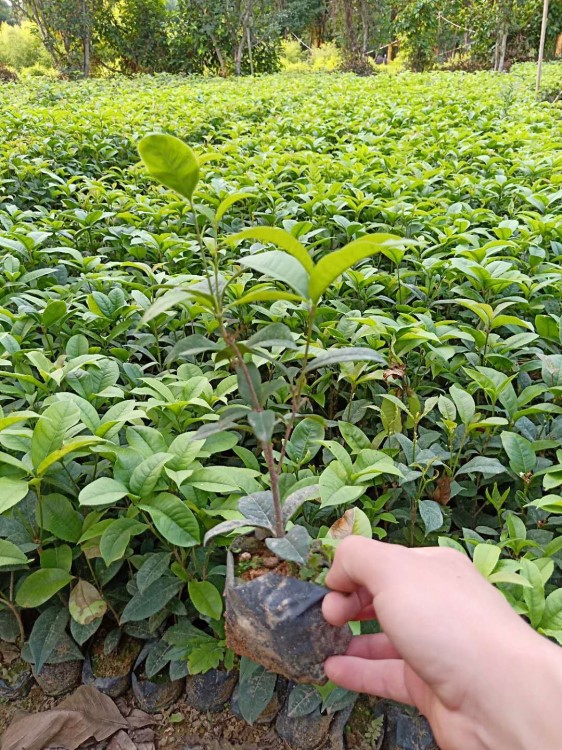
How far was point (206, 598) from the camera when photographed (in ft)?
4.41

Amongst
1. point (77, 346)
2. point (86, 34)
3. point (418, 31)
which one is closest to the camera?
point (77, 346)

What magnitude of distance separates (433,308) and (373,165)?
197cm

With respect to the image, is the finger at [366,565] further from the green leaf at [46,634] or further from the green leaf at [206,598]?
the green leaf at [46,634]

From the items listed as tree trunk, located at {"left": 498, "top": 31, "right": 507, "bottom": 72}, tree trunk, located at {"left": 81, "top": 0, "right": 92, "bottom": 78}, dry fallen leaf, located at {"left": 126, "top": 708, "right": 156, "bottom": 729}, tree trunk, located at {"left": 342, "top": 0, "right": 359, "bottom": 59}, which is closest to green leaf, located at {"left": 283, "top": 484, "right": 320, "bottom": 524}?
dry fallen leaf, located at {"left": 126, "top": 708, "right": 156, "bottom": 729}

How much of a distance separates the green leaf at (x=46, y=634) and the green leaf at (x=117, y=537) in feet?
0.95

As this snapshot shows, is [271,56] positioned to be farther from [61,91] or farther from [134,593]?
[134,593]

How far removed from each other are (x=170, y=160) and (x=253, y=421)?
38cm

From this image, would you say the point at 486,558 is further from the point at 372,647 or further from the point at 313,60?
the point at 313,60

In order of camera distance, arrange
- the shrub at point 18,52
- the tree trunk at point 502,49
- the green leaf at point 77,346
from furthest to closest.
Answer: the shrub at point 18,52 → the tree trunk at point 502,49 → the green leaf at point 77,346

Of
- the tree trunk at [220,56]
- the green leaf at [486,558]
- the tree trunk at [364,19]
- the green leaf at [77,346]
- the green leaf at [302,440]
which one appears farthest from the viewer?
the tree trunk at [364,19]

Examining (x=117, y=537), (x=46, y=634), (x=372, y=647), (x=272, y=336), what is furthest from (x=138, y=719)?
(x=272, y=336)

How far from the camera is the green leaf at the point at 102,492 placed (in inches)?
46.1

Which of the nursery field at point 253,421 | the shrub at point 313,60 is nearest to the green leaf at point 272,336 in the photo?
the nursery field at point 253,421

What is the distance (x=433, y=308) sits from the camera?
91.8 inches
